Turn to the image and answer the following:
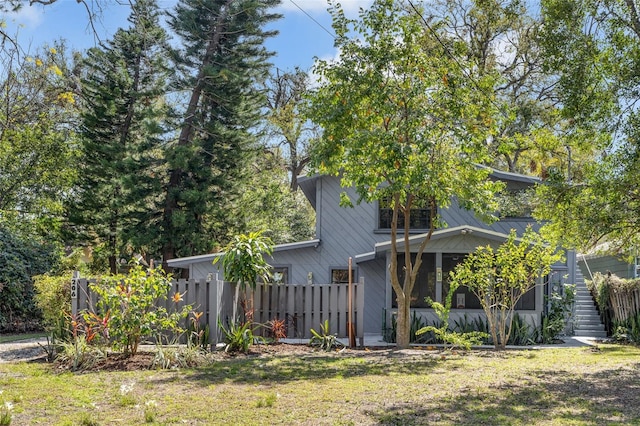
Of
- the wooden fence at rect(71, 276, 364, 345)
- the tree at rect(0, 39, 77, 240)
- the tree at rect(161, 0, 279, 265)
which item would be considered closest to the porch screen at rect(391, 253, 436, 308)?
the wooden fence at rect(71, 276, 364, 345)

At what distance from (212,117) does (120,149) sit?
3627mm

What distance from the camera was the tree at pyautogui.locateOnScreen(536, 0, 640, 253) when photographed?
11016mm

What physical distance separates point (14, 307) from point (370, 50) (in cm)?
1115

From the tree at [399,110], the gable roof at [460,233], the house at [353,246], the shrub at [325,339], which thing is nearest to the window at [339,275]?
the house at [353,246]

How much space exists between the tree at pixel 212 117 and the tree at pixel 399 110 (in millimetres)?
10689

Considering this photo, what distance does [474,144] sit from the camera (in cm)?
1273

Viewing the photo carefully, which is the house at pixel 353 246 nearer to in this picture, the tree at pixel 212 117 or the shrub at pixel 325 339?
the shrub at pixel 325 339

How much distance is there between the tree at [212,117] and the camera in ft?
75.9

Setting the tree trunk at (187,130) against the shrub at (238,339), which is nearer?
the shrub at (238,339)

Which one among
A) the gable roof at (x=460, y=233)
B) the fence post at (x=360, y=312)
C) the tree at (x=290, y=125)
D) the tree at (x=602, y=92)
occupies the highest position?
the tree at (x=290, y=125)

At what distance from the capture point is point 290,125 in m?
30.8

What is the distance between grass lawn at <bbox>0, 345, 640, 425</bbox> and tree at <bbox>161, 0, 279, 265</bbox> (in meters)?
12.9

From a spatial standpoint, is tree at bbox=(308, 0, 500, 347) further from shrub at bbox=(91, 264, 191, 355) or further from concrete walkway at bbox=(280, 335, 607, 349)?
shrub at bbox=(91, 264, 191, 355)

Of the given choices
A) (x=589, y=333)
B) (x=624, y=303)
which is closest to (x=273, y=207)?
(x=589, y=333)
